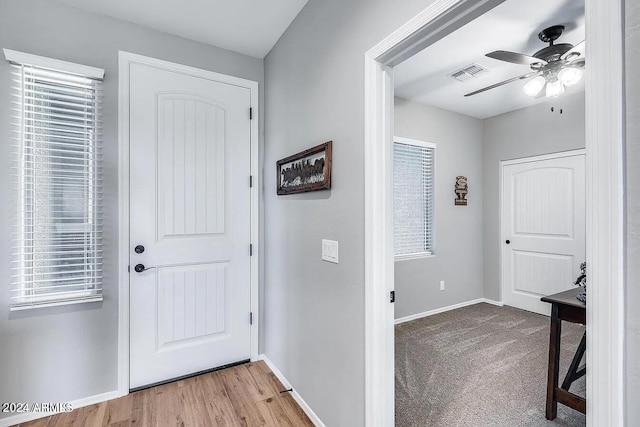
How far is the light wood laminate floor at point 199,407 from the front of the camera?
1.82 metres

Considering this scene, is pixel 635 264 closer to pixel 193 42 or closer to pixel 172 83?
pixel 172 83

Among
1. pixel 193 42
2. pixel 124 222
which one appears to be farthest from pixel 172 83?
pixel 124 222

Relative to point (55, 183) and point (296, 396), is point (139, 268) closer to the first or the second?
point (55, 183)

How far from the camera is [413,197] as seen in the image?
3.74 m

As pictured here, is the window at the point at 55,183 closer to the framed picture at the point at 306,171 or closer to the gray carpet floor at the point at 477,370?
the framed picture at the point at 306,171

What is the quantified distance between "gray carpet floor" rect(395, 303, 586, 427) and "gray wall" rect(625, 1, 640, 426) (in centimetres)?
152

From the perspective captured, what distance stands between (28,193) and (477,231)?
187 inches

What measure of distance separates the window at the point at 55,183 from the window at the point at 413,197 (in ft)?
9.40

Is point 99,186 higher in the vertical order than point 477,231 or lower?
higher

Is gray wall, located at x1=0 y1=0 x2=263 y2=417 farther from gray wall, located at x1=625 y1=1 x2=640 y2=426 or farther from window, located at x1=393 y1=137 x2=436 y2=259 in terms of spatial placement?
window, located at x1=393 y1=137 x2=436 y2=259

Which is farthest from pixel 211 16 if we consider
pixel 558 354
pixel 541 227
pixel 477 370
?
pixel 541 227

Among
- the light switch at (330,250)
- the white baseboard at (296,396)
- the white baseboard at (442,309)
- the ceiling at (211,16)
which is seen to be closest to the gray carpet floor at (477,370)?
the white baseboard at (442,309)

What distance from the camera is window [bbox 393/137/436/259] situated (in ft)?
11.9

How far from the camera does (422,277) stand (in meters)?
3.73
